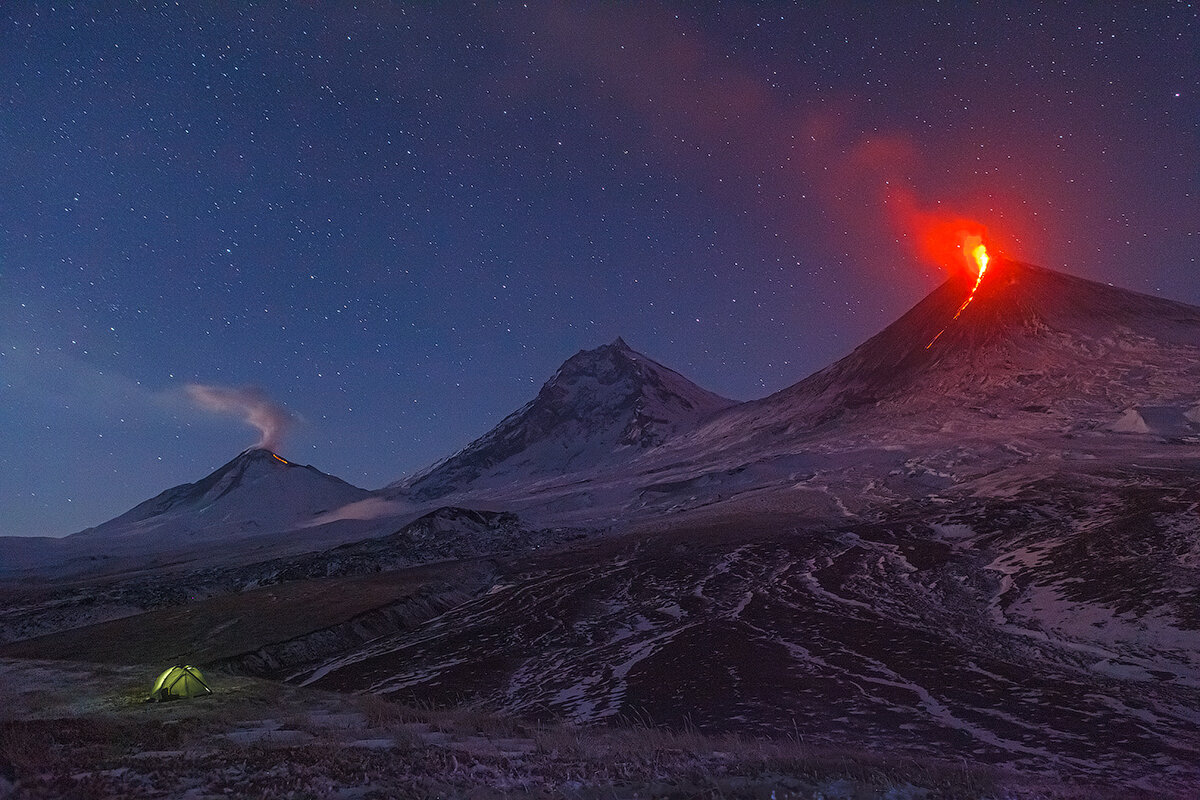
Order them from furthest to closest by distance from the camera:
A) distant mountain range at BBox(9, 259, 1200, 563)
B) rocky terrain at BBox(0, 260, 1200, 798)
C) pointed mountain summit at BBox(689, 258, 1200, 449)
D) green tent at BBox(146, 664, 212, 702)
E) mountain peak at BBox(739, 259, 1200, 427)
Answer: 1. mountain peak at BBox(739, 259, 1200, 427)
2. pointed mountain summit at BBox(689, 258, 1200, 449)
3. distant mountain range at BBox(9, 259, 1200, 563)
4. rocky terrain at BBox(0, 260, 1200, 798)
5. green tent at BBox(146, 664, 212, 702)

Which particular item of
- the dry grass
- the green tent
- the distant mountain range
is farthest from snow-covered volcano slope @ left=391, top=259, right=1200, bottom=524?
the green tent

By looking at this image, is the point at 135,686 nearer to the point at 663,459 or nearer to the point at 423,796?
the point at 423,796

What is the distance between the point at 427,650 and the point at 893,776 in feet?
94.9

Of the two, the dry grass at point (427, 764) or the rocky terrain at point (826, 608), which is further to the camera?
the rocky terrain at point (826, 608)

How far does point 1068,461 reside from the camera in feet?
239

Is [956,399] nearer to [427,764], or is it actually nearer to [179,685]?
[179,685]

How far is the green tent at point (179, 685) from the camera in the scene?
60.1 feet

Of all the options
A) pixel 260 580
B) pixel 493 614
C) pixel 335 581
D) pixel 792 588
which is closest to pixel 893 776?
pixel 792 588

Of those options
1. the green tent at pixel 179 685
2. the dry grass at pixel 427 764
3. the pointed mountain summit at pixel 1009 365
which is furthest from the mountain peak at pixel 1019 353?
the green tent at pixel 179 685

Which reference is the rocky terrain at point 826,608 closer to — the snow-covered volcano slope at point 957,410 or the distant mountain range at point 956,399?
the snow-covered volcano slope at point 957,410

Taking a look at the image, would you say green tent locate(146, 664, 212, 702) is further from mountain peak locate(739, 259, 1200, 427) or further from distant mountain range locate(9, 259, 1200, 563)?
mountain peak locate(739, 259, 1200, 427)

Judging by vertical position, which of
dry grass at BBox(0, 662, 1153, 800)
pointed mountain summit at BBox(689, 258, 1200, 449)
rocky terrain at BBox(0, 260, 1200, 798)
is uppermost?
pointed mountain summit at BBox(689, 258, 1200, 449)

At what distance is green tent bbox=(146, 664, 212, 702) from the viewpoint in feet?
60.1

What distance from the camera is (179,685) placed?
1881 cm
